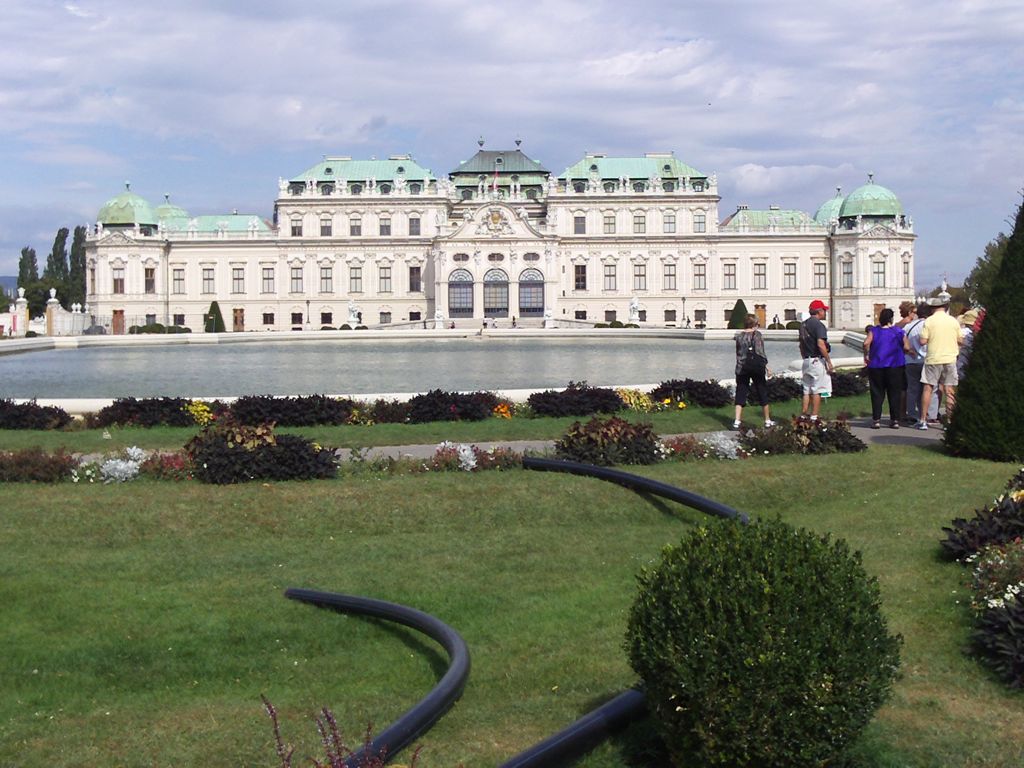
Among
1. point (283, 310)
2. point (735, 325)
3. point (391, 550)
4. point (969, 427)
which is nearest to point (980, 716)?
point (391, 550)

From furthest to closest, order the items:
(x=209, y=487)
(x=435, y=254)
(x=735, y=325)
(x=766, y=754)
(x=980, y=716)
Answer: (x=435, y=254) → (x=735, y=325) → (x=209, y=487) → (x=980, y=716) → (x=766, y=754)

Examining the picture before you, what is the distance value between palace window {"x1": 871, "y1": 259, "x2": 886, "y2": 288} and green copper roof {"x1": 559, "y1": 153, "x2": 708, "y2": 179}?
13.4 meters

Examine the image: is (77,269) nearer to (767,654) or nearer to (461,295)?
(461,295)

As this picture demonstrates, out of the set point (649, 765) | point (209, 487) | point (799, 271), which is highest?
point (799, 271)

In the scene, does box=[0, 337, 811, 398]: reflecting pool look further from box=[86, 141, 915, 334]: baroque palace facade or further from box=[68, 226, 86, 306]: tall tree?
box=[68, 226, 86, 306]: tall tree

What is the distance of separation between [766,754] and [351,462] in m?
8.25

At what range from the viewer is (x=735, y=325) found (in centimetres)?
6781

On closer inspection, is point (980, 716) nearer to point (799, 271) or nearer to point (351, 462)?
point (351, 462)

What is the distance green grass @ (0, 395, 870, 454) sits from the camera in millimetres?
15023

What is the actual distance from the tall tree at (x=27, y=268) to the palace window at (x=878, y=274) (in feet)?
207

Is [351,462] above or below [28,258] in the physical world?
below

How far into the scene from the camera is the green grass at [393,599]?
6066 mm

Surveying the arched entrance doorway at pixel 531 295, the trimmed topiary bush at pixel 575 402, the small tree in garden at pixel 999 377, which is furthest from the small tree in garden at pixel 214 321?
the small tree in garden at pixel 999 377

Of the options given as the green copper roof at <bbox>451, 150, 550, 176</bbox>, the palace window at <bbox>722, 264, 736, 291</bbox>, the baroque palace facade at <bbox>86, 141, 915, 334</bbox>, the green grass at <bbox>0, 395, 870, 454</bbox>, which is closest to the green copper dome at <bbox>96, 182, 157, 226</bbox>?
the baroque palace facade at <bbox>86, 141, 915, 334</bbox>
